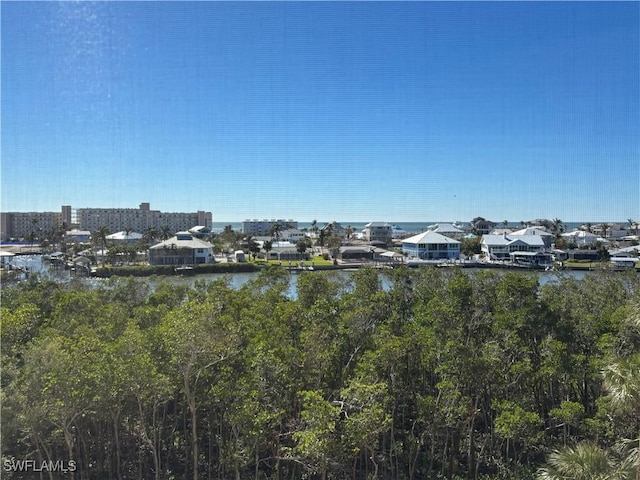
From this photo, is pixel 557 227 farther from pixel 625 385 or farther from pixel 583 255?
pixel 625 385

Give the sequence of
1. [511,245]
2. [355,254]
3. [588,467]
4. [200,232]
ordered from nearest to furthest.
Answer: [588,467], [355,254], [511,245], [200,232]

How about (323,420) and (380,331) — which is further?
(380,331)

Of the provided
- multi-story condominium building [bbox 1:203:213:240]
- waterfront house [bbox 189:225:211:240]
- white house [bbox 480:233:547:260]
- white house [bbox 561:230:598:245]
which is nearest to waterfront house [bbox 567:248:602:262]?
white house [bbox 480:233:547:260]

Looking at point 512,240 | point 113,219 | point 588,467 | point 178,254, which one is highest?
point 113,219

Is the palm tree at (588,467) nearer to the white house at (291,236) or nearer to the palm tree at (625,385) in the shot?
the palm tree at (625,385)

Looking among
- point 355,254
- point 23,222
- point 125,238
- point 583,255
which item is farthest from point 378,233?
point 23,222

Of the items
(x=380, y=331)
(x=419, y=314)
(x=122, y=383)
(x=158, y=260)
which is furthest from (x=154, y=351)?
(x=158, y=260)

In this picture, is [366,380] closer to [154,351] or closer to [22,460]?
[154,351]
